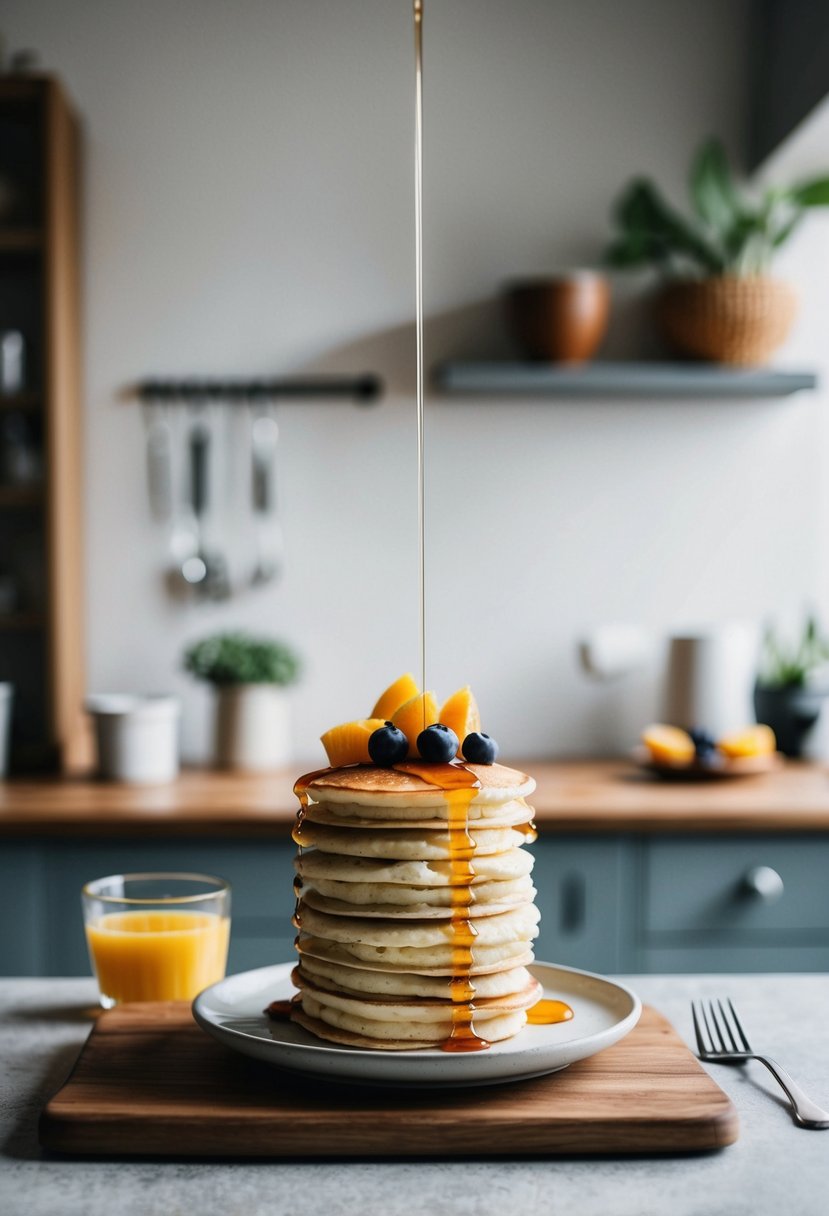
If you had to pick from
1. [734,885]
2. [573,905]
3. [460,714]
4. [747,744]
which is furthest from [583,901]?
[460,714]

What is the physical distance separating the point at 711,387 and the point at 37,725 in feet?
6.00

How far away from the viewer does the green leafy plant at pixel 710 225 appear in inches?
119

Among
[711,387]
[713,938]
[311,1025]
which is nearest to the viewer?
[311,1025]

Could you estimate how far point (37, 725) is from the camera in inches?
125

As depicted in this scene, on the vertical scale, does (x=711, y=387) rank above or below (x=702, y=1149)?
above

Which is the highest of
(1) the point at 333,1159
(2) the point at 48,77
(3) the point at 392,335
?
(2) the point at 48,77

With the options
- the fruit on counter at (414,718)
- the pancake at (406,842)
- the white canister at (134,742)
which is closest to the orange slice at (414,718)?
the fruit on counter at (414,718)

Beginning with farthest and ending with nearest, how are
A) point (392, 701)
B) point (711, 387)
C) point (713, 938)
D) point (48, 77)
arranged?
point (711, 387), point (48, 77), point (713, 938), point (392, 701)

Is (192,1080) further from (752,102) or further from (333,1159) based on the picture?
(752,102)

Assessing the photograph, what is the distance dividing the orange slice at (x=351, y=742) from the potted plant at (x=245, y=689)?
72.9 inches

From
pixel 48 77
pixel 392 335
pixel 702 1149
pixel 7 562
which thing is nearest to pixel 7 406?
pixel 7 562

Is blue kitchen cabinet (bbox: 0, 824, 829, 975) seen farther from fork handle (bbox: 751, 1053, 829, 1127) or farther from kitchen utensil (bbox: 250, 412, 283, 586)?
fork handle (bbox: 751, 1053, 829, 1127)

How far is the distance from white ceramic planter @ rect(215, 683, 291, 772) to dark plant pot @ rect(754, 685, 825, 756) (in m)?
1.17

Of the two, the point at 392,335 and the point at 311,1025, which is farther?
the point at 392,335
